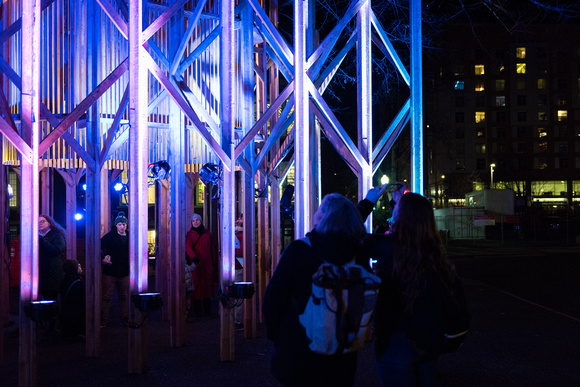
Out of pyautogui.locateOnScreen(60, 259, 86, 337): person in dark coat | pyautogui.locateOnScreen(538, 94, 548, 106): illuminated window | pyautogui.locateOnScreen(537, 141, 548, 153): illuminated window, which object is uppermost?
pyautogui.locateOnScreen(538, 94, 548, 106): illuminated window

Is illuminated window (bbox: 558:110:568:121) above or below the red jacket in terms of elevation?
above

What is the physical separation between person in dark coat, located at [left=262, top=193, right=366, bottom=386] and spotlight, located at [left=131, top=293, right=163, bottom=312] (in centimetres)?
334

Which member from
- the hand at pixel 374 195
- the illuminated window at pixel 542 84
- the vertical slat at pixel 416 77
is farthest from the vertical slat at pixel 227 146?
the illuminated window at pixel 542 84

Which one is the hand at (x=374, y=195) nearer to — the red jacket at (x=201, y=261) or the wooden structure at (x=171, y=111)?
the wooden structure at (x=171, y=111)

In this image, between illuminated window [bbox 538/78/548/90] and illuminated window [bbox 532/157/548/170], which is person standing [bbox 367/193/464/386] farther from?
illuminated window [bbox 538/78/548/90]

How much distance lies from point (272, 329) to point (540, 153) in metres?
99.0

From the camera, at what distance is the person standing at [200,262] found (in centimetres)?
1134

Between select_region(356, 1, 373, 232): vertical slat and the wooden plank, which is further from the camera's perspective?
select_region(356, 1, 373, 232): vertical slat

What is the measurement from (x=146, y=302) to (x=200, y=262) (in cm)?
487

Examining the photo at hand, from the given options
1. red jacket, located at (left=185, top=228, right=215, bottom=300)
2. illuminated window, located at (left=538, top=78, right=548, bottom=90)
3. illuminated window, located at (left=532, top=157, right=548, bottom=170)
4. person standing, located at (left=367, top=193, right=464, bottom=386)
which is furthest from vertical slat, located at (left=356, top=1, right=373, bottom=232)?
illuminated window, located at (left=538, top=78, right=548, bottom=90)

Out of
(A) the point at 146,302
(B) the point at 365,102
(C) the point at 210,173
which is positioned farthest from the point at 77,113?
(B) the point at 365,102

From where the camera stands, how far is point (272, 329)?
11.5 feet

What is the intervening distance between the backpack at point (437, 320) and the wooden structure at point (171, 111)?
146 inches

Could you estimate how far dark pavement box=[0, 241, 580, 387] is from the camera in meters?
6.90
